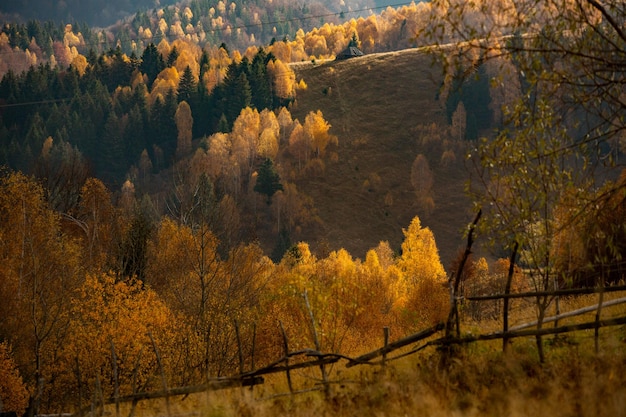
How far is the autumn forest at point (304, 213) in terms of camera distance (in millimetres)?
Answer: 10406

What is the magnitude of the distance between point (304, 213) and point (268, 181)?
1126 centimetres

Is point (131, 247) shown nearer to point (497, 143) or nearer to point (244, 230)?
point (497, 143)

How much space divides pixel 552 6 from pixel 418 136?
7005 inches

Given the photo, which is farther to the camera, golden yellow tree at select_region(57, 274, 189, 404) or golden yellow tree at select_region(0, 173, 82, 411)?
golden yellow tree at select_region(0, 173, 82, 411)

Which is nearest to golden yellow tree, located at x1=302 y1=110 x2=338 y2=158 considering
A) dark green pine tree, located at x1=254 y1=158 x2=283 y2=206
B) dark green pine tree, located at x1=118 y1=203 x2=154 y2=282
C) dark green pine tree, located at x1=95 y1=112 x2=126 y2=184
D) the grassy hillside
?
the grassy hillside

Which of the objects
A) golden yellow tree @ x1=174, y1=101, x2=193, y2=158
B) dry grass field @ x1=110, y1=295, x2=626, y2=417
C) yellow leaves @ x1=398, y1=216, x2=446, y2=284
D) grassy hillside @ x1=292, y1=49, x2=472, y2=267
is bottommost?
dry grass field @ x1=110, y1=295, x2=626, y2=417

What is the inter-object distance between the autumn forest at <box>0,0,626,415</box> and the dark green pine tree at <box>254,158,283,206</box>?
0.66m

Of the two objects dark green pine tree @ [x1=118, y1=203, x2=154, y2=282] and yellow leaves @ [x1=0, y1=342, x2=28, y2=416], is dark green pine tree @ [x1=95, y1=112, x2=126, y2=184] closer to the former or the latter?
dark green pine tree @ [x1=118, y1=203, x2=154, y2=282]

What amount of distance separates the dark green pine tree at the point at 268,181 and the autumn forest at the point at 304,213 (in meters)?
0.66

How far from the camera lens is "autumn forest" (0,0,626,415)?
1041 cm

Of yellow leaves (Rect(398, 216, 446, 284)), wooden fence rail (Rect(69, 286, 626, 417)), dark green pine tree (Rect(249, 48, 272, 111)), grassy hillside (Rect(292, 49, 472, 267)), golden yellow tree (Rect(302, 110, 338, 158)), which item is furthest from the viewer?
dark green pine tree (Rect(249, 48, 272, 111))

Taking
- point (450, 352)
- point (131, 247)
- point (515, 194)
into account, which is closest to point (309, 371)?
point (450, 352)

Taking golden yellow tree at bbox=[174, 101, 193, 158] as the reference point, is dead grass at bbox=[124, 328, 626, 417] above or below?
below

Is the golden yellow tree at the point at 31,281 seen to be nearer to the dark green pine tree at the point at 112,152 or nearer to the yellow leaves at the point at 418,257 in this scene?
the yellow leaves at the point at 418,257
